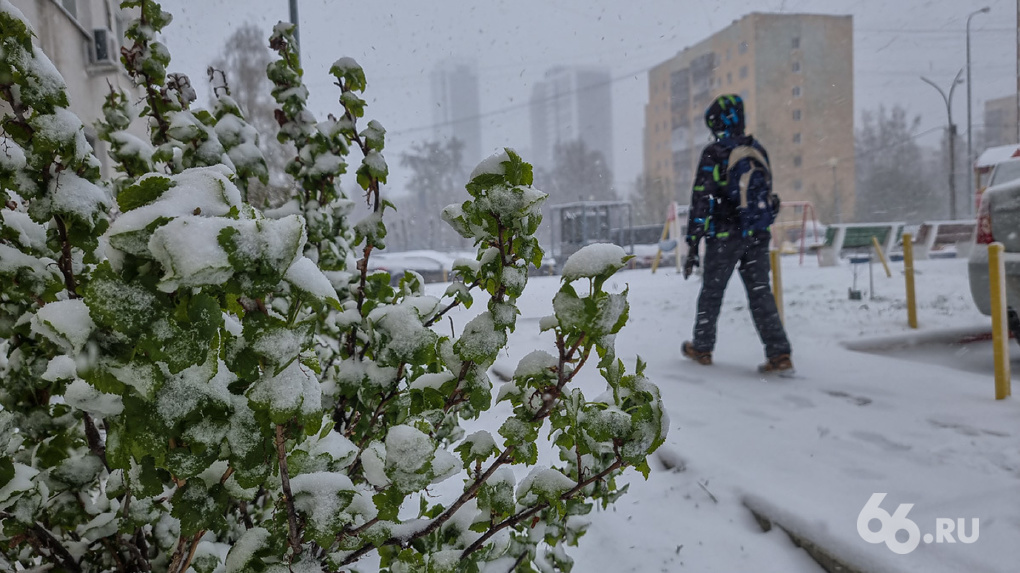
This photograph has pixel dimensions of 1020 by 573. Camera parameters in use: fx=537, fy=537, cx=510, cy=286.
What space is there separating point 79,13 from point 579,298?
17.9ft

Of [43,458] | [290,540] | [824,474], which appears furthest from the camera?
[824,474]

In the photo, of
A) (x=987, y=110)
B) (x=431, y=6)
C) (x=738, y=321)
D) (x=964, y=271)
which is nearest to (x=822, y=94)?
(x=987, y=110)

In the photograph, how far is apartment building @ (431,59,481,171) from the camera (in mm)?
4375

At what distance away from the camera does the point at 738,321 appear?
595cm

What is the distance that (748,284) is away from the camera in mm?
3818

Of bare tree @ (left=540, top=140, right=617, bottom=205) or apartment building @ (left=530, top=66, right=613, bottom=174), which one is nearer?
apartment building @ (left=530, top=66, right=613, bottom=174)

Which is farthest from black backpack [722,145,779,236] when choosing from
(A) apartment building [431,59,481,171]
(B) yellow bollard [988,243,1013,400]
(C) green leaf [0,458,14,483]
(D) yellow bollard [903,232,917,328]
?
(C) green leaf [0,458,14,483]

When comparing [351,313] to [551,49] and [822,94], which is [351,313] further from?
[822,94]

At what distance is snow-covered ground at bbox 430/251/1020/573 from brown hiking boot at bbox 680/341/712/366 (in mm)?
53

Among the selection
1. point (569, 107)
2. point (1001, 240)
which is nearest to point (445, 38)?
point (1001, 240)

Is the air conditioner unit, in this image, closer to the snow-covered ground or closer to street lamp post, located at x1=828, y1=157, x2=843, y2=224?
the snow-covered ground

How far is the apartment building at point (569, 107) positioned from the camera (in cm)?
684

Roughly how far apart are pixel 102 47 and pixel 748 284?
16.3ft

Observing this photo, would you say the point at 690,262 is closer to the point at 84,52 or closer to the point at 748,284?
the point at 748,284
